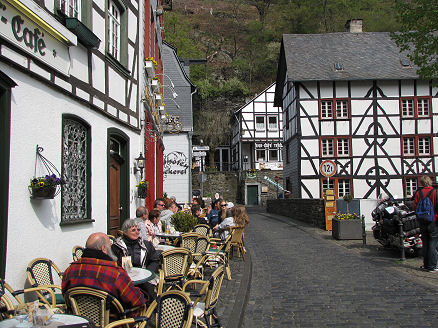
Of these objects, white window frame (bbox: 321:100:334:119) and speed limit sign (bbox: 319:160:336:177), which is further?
white window frame (bbox: 321:100:334:119)

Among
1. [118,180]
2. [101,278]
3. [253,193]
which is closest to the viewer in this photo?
[101,278]

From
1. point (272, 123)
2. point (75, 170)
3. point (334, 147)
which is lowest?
point (75, 170)

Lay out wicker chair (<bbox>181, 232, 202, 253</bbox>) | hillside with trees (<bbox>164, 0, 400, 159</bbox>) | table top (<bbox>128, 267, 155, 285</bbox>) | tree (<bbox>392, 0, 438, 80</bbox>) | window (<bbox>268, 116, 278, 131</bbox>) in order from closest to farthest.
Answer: table top (<bbox>128, 267, 155, 285</bbox>) → wicker chair (<bbox>181, 232, 202, 253</bbox>) → tree (<bbox>392, 0, 438, 80</bbox>) → window (<bbox>268, 116, 278, 131</bbox>) → hillside with trees (<bbox>164, 0, 400, 159</bbox>)

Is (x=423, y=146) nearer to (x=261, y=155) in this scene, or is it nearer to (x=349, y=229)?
(x=349, y=229)

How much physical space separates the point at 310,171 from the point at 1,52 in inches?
925

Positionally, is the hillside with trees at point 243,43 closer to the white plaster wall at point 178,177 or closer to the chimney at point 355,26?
the chimney at point 355,26

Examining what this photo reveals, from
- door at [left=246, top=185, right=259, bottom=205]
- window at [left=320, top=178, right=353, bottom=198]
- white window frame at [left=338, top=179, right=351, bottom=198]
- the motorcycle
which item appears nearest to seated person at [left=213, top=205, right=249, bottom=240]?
the motorcycle

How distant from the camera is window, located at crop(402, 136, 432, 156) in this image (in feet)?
90.0

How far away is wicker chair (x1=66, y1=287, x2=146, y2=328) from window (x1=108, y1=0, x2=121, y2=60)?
6.16m

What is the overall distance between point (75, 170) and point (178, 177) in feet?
62.3

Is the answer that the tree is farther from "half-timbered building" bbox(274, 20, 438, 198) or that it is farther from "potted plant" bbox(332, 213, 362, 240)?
"half-timbered building" bbox(274, 20, 438, 198)

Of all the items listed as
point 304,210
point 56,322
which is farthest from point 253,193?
point 56,322

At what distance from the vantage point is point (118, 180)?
10164 mm

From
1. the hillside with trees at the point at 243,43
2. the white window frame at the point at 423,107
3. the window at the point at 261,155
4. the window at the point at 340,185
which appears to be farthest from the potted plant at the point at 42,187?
the hillside with trees at the point at 243,43
